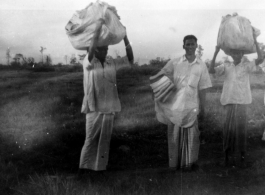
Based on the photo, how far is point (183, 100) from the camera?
4.97m

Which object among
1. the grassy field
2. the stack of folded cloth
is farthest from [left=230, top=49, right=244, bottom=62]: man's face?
the stack of folded cloth

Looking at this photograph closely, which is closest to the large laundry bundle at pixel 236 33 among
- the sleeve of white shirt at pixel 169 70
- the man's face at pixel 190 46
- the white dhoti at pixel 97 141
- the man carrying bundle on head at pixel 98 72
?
the man's face at pixel 190 46

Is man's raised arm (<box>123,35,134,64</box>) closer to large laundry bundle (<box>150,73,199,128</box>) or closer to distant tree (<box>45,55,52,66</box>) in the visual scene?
large laundry bundle (<box>150,73,199,128</box>)

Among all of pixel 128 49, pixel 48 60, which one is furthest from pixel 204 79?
pixel 48 60

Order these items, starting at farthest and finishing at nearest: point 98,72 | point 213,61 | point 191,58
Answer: point 213,61 → point 191,58 → point 98,72

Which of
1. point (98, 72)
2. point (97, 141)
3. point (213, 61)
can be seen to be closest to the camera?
point (98, 72)

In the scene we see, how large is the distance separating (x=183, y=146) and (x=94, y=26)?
1844 mm

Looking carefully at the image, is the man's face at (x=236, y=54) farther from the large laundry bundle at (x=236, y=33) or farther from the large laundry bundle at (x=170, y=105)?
the large laundry bundle at (x=170, y=105)

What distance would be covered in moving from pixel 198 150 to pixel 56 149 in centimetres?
178

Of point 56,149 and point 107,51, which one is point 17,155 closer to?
point 56,149

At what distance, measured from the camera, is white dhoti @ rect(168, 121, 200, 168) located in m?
5.00

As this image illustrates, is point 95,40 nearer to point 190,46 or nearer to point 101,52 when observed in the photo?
point 101,52

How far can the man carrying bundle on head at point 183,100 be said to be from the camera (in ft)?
16.2

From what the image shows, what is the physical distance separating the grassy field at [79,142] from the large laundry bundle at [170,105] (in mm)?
93
